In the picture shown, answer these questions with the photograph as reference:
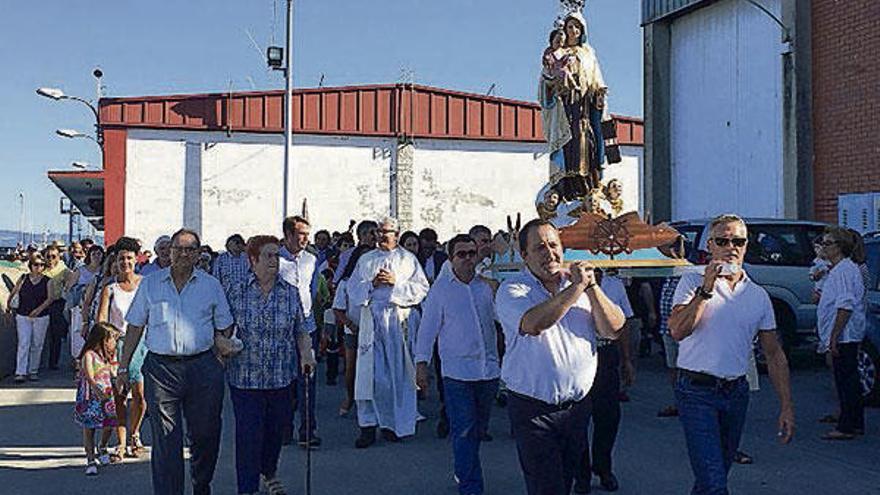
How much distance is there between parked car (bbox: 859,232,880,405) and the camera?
9508 mm

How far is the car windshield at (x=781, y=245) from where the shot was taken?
42.7 feet

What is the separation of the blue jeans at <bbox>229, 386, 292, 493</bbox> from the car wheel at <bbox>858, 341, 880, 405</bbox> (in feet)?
20.2

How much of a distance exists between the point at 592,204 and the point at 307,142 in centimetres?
2084

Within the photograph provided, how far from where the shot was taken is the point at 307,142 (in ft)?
91.7

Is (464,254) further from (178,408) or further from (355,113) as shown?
(355,113)

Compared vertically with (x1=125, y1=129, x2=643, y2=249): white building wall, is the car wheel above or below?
below

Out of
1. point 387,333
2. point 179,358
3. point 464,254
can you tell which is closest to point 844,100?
point 387,333

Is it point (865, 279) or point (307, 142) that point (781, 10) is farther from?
point (307, 142)

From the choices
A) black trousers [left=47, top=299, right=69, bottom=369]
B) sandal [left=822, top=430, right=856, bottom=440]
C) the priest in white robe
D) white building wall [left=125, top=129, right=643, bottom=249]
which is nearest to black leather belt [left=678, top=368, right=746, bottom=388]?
the priest in white robe

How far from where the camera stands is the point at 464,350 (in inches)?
260

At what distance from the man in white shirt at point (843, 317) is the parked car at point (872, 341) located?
1.28m

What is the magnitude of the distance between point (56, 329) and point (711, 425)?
11597 mm

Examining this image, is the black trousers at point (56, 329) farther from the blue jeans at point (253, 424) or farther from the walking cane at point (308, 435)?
the blue jeans at point (253, 424)

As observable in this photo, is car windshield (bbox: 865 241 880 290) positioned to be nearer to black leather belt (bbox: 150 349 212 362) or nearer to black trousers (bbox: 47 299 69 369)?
black leather belt (bbox: 150 349 212 362)
